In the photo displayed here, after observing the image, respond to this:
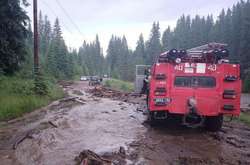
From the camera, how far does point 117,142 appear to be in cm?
793

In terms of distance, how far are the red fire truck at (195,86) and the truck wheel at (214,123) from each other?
1.84 ft

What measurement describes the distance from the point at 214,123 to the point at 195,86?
1733 mm

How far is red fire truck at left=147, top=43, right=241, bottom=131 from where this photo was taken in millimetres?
8953

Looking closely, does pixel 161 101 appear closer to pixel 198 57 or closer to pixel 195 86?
pixel 195 86

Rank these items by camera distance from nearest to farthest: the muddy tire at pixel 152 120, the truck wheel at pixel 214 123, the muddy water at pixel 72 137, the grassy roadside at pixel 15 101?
the muddy water at pixel 72 137 → the truck wheel at pixel 214 123 → the muddy tire at pixel 152 120 → the grassy roadside at pixel 15 101

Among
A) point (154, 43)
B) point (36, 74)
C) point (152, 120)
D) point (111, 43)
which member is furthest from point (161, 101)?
point (111, 43)

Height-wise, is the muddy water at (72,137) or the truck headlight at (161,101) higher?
the truck headlight at (161,101)

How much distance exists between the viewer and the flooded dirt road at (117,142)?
6465mm

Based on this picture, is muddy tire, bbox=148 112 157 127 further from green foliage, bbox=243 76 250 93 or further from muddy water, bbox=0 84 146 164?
green foliage, bbox=243 76 250 93

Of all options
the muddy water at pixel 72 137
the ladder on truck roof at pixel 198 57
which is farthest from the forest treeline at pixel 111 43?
the ladder on truck roof at pixel 198 57

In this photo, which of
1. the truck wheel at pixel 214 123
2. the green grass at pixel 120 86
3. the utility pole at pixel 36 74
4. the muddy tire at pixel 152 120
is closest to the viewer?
the truck wheel at pixel 214 123

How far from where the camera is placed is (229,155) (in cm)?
706

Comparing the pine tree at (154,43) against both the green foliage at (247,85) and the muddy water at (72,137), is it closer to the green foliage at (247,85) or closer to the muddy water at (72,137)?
the green foliage at (247,85)

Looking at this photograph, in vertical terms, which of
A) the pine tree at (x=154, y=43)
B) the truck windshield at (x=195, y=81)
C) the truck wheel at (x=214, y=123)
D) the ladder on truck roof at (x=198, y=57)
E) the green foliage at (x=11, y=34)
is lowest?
the truck wheel at (x=214, y=123)
